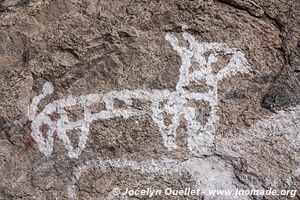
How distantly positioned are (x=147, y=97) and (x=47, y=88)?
10.3 inches

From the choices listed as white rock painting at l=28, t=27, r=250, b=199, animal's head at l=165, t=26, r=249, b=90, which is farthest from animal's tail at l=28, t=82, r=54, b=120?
animal's head at l=165, t=26, r=249, b=90

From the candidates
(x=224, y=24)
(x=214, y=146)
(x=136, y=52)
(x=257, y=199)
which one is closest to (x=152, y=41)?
(x=136, y=52)

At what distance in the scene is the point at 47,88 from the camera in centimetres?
139

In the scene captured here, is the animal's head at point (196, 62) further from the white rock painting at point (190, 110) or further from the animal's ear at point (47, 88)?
the animal's ear at point (47, 88)

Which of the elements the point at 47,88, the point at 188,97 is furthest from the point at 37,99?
the point at 188,97

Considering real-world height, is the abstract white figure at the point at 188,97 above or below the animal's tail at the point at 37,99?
above

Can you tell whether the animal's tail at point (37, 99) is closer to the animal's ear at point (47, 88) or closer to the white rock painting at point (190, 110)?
the animal's ear at point (47, 88)

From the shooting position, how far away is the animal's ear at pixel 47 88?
4.54 ft

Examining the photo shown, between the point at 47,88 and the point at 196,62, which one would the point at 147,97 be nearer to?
the point at 196,62

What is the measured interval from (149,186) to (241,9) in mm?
502

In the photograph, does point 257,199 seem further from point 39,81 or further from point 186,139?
point 39,81

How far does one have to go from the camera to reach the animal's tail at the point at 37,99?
1385 millimetres

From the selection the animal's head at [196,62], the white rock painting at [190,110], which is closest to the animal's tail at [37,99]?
the white rock painting at [190,110]

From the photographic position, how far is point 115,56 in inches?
53.6
